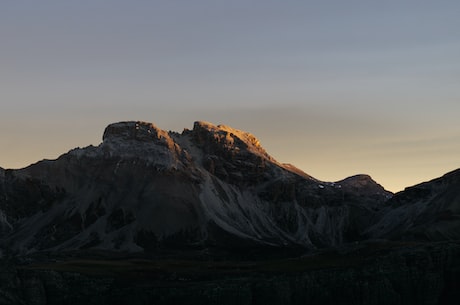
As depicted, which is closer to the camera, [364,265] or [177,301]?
[177,301]

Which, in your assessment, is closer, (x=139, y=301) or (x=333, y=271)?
(x=139, y=301)

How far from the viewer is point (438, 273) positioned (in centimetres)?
18575

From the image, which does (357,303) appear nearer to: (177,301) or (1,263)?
(177,301)

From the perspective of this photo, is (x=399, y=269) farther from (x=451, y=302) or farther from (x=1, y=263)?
(x=1, y=263)

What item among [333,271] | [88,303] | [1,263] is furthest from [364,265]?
[1,263]

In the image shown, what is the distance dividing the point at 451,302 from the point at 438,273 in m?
8.45

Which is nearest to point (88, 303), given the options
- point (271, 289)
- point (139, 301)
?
point (139, 301)

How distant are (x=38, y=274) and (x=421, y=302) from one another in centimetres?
8070

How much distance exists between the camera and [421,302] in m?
179

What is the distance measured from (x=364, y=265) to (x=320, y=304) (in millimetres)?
21639

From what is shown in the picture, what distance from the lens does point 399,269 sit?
186125 millimetres

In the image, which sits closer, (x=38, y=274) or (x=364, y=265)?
(x=38, y=274)

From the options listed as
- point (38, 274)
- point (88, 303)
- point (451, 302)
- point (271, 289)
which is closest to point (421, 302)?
point (451, 302)

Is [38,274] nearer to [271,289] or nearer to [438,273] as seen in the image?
[271,289]
